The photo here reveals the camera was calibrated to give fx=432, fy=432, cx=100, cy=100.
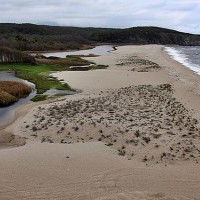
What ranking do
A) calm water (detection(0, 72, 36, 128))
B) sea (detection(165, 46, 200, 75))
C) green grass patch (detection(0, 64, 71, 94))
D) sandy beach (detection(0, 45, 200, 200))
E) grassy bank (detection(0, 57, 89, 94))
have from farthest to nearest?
sea (detection(165, 46, 200, 75)) → grassy bank (detection(0, 57, 89, 94)) → green grass patch (detection(0, 64, 71, 94)) → calm water (detection(0, 72, 36, 128)) → sandy beach (detection(0, 45, 200, 200))

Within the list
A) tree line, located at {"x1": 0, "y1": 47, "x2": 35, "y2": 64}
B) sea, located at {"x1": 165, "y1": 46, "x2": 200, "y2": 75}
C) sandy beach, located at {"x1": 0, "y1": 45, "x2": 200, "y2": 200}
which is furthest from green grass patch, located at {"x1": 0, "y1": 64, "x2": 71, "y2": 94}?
sea, located at {"x1": 165, "y1": 46, "x2": 200, "y2": 75}

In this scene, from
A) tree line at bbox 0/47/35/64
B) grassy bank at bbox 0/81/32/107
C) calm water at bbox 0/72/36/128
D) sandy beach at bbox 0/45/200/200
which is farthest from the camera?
tree line at bbox 0/47/35/64

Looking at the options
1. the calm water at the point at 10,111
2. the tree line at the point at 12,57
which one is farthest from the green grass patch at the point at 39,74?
the calm water at the point at 10,111

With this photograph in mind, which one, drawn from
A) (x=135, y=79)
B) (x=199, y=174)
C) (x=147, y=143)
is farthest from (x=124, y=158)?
(x=135, y=79)

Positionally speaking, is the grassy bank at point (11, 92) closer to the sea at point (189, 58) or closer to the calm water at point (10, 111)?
the calm water at point (10, 111)

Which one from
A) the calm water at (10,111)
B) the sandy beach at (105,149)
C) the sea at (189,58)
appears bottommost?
the sea at (189,58)

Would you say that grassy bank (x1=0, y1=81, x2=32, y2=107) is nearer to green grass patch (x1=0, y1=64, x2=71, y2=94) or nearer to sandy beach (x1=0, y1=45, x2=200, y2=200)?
green grass patch (x1=0, y1=64, x2=71, y2=94)
